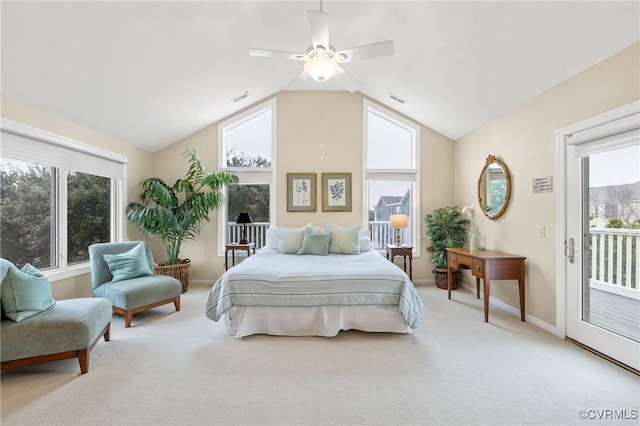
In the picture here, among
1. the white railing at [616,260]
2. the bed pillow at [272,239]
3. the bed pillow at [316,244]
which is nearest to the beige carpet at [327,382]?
the white railing at [616,260]

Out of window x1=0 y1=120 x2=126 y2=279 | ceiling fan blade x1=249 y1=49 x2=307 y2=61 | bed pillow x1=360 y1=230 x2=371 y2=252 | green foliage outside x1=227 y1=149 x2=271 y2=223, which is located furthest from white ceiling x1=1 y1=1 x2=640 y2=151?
bed pillow x1=360 y1=230 x2=371 y2=252

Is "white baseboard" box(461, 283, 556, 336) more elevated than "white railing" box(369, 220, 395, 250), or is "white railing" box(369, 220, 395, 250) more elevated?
"white railing" box(369, 220, 395, 250)

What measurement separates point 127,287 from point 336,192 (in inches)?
134

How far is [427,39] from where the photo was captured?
319cm

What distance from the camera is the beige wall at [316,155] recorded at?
5.25 metres

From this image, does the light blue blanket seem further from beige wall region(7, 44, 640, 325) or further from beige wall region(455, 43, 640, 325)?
beige wall region(7, 44, 640, 325)

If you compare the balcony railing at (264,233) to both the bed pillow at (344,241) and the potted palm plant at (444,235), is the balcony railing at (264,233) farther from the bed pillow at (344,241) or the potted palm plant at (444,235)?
the bed pillow at (344,241)

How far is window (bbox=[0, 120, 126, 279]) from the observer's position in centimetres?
293

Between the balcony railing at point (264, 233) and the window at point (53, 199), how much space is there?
1.84 m

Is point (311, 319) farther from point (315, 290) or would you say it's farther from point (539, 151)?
point (539, 151)

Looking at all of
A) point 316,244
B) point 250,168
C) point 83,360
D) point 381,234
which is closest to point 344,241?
point 316,244

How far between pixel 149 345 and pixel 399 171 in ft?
14.7

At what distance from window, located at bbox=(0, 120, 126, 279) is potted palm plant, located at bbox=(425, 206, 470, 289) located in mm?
5043

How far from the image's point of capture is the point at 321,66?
2652 mm
